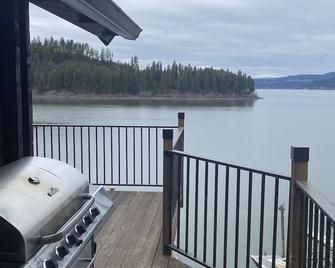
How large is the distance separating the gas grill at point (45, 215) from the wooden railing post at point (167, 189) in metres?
1.12

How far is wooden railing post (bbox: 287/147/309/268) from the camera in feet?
7.82

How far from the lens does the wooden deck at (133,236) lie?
3.43 metres

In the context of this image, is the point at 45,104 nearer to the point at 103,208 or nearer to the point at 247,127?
the point at 103,208

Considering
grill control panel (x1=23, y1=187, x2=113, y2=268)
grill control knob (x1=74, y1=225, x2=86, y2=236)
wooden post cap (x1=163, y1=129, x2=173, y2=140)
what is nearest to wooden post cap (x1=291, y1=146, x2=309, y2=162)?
grill control panel (x1=23, y1=187, x2=113, y2=268)

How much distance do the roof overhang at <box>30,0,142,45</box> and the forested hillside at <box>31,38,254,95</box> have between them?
12.1m

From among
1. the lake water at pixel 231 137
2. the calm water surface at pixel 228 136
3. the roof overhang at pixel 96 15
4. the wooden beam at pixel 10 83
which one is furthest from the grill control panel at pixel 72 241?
the calm water surface at pixel 228 136

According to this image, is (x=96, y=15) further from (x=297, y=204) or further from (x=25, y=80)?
(x=297, y=204)

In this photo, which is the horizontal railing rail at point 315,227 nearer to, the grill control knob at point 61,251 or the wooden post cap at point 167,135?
the grill control knob at point 61,251

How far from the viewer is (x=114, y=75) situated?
28172mm

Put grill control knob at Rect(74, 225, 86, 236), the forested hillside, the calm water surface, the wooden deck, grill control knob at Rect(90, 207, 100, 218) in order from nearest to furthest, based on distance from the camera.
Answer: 1. grill control knob at Rect(74, 225, 86, 236)
2. grill control knob at Rect(90, 207, 100, 218)
3. the wooden deck
4. the calm water surface
5. the forested hillside

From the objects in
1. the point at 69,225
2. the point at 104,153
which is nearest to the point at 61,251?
the point at 69,225

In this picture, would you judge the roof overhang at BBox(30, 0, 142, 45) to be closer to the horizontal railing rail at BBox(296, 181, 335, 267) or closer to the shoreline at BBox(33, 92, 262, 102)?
the horizontal railing rail at BBox(296, 181, 335, 267)

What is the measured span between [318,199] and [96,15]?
4.28ft

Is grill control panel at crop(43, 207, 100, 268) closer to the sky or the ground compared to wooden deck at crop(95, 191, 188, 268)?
closer to the sky
